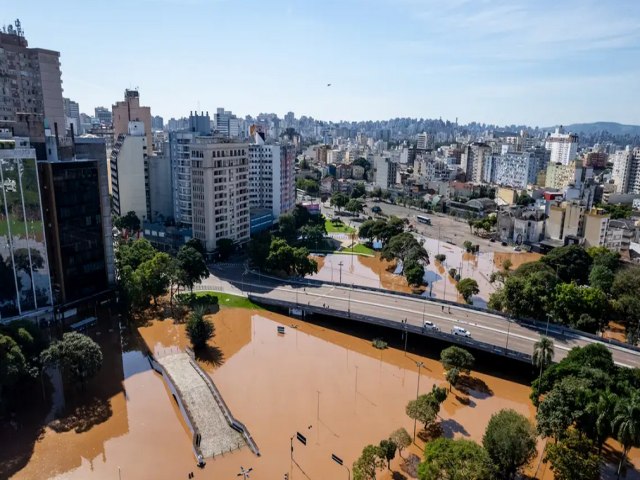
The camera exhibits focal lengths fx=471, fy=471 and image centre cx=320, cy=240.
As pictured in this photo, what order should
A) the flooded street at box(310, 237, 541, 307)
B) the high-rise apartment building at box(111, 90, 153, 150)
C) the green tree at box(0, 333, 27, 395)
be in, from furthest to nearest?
the high-rise apartment building at box(111, 90, 153, 150) → the flooded street at box(310, 237, 541, 307) → the green tree at box(0, 333, 27, 395)

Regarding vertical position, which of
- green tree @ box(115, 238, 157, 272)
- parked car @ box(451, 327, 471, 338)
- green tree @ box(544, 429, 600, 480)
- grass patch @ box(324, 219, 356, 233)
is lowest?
grass patch @ box(324, 219, 356, 233)

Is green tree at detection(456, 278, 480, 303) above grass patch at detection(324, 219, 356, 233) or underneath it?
above

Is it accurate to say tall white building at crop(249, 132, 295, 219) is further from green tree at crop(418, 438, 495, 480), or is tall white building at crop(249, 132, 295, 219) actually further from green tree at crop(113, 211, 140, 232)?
green tree at crop(418, 438, 495, 480)

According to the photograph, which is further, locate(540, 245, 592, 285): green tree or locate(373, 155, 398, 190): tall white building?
locate(373, 155, 398, 190): tall white building

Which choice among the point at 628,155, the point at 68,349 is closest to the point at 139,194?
the point at 68,349

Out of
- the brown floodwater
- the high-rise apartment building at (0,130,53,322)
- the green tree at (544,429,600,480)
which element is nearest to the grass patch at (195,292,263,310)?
the brown floodwater

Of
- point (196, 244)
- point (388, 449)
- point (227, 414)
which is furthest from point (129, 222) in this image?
point (388, 449)
